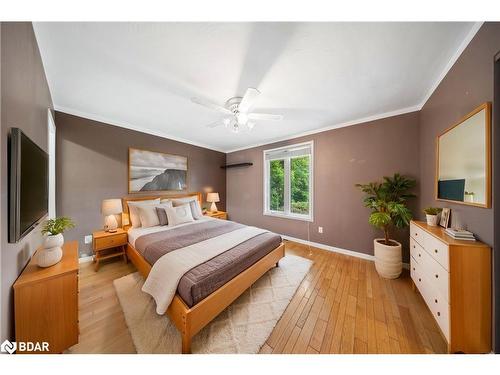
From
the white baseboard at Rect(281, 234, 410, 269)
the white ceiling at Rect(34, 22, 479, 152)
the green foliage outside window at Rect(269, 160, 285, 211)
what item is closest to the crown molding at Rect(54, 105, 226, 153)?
the white ceiling at Rect(34, 22, 479, 152)

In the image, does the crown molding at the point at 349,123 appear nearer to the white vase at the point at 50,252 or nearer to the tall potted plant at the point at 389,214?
the tall potted plant at the point at 389,214

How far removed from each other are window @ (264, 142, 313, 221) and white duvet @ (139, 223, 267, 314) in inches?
81.3

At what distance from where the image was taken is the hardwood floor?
1287mm

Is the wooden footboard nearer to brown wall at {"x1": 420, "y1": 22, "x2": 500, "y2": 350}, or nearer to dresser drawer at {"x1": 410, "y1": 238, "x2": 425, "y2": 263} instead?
dresser drawer at {"x1": 410, "y1": 238, "x2": 425, "y2": 263}

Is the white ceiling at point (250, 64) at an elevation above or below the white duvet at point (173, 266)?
above

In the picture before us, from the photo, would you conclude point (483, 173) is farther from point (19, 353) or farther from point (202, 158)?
point (202, 158)

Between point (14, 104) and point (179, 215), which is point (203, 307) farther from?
point (179, 215)

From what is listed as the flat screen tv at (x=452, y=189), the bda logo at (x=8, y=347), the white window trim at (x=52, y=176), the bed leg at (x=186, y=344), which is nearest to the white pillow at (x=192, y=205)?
the white window trim at (x=52, y=176)

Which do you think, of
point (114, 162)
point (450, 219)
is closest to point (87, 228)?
point (114, 162)

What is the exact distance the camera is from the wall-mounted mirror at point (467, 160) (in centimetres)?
115

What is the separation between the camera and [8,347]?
0.88 m

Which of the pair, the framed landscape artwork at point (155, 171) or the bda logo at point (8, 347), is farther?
the framed landscape artwork at point (155, 171)

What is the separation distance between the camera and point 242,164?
175 inches

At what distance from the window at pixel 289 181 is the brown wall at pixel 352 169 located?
154mm
